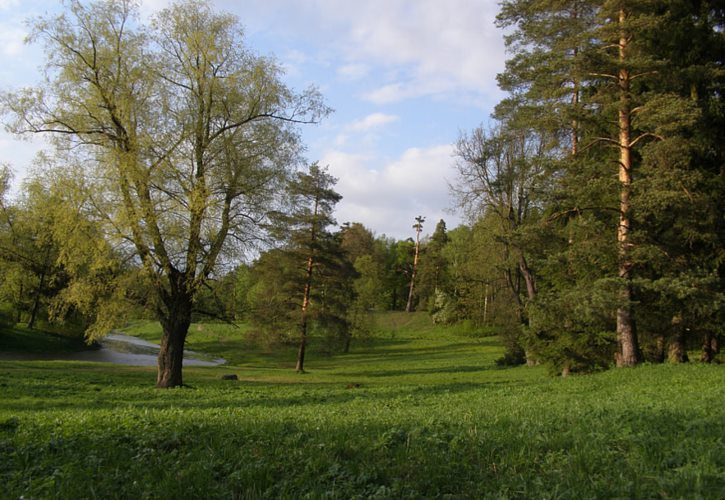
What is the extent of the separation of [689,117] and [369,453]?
14.9m

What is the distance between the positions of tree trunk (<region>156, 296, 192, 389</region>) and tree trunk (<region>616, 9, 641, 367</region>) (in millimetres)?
14593

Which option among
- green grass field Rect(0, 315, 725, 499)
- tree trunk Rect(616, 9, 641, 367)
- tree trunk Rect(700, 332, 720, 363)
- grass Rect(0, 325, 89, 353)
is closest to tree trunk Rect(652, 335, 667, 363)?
tree trunk Rect(700, 332, 720, 363)

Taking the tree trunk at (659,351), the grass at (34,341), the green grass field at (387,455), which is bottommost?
the grass at (34,341)

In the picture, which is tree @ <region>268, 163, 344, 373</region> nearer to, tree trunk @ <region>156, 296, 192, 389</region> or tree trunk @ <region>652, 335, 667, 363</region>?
tree trunk @ <region>156, 296, 192, 389</region>

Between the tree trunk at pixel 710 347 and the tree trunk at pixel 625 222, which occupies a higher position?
the tree trunk at pixel 625 222

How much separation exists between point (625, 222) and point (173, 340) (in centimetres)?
1626

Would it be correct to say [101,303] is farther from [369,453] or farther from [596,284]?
[596,284]

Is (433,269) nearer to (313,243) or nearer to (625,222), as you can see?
(313,243)

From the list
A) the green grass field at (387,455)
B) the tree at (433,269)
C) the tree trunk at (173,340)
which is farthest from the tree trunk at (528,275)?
the tree at (433,269)

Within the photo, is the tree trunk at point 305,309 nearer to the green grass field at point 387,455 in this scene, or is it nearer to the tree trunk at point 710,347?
the tree trunk at point 710,347

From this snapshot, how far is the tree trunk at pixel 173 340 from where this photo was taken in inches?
702

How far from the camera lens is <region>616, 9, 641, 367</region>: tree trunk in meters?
16.7

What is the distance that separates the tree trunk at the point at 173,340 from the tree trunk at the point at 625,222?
1459 centimetres

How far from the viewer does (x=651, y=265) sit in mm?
17328
